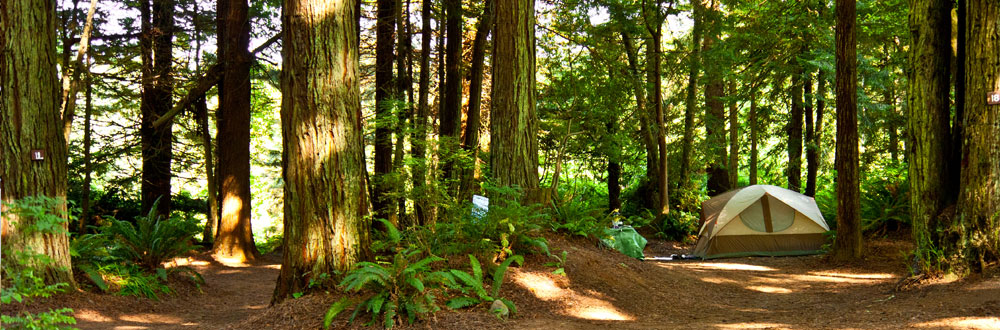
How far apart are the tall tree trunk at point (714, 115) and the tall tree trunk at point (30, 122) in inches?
547

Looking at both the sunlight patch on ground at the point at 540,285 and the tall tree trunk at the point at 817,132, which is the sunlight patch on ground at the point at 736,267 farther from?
the tall tree trunk at the point at 817,132

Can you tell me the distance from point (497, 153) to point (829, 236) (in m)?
7.92

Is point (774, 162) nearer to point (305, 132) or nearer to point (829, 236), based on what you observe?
point (829, 236)

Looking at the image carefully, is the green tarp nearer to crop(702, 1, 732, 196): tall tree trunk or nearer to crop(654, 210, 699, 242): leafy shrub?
crop(702, 1, 732, 196): tall tree trunk

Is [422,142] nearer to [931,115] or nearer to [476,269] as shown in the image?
[476,269]

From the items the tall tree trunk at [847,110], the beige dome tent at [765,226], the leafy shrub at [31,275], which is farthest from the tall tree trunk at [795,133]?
the leafy shrub at [31,275]

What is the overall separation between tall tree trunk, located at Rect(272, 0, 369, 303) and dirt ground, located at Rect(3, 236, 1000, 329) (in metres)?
0.40

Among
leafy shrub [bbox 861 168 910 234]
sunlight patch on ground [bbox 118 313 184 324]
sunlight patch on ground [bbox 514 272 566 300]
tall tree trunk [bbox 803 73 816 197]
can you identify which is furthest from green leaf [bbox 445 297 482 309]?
tall tree trunk [bbox 803 73 816 197]

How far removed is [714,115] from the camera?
64.1 feet

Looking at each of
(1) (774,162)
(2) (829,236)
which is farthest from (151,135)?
(1) (774,162)

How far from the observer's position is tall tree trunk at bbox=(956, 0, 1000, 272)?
6.71 metres

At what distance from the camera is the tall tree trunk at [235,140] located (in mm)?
12695

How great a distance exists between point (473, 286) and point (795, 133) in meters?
15.1

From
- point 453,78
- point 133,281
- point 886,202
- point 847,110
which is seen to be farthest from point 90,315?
point 886,202
